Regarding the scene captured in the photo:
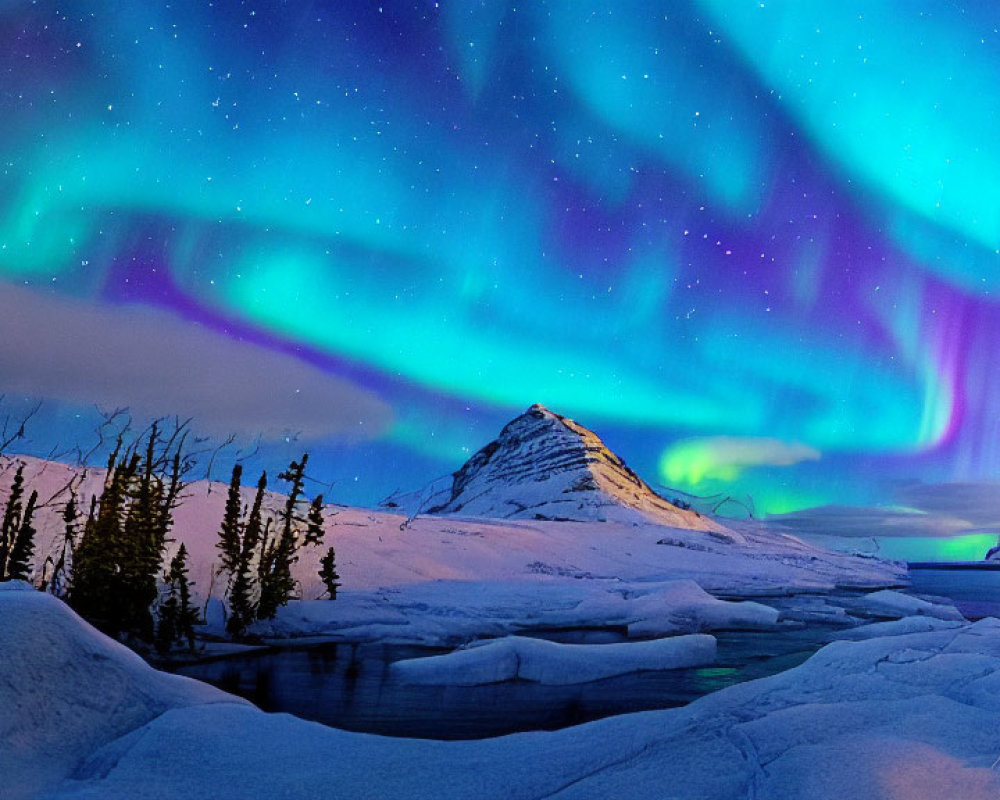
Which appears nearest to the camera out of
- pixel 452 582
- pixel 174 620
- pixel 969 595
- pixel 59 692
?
pixel 59 692

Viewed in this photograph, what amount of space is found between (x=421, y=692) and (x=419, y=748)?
22.1ft

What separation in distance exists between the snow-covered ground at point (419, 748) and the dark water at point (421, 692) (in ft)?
10.2

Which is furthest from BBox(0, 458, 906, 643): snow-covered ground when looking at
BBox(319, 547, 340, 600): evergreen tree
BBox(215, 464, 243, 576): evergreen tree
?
BBox(215, 464, 243, 576): evergreen tree

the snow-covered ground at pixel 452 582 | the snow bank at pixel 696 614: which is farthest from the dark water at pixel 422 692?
the snow bank at pixel 696 614

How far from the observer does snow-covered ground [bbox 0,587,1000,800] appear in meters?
6.27

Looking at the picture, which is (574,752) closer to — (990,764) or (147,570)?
(990,764)

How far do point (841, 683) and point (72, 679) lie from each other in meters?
10.2

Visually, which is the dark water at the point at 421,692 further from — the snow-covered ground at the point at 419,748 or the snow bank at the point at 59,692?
the snow bank at the point at 59,692

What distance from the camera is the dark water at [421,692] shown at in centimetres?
1148

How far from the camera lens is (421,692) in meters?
14.0

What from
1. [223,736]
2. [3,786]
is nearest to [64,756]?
[3,786]

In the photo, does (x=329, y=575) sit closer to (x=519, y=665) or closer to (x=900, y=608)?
(x=519, y=665)

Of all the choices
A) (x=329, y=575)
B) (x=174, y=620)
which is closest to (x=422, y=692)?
(x=174, y=620)

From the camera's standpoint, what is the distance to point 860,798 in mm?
5855
